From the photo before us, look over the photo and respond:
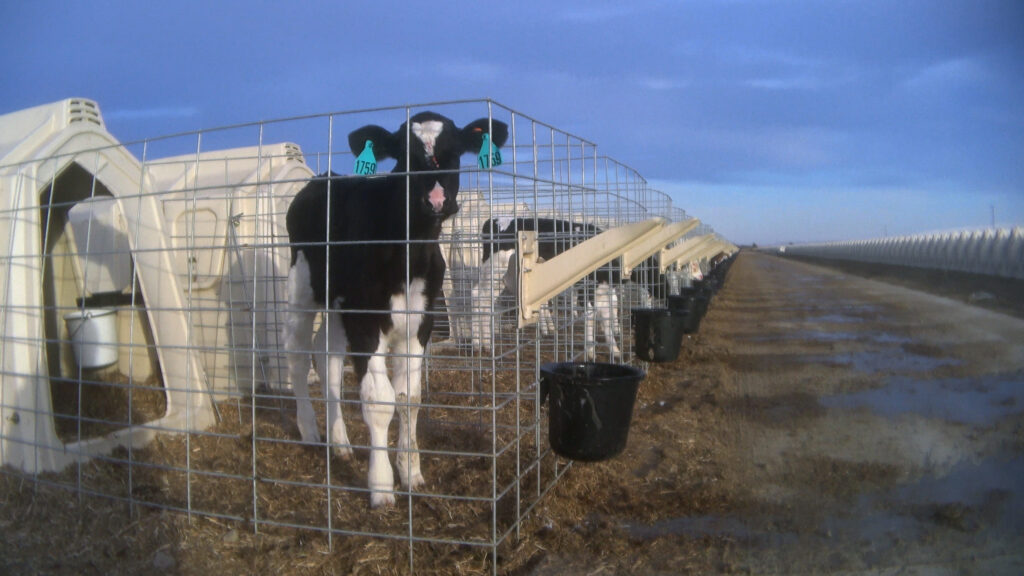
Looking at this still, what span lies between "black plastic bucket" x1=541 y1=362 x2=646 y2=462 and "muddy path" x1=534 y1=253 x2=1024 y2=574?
1.31ft

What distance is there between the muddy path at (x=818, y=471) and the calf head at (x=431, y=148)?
1.74 metres

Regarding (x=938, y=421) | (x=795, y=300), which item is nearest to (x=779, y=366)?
(x=938, y=421)

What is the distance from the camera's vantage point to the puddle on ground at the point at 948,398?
5.84 meters

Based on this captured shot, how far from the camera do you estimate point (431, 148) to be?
382cm

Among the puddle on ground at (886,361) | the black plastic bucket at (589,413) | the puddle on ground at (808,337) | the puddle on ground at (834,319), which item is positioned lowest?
the puddle on ground at (886,361)

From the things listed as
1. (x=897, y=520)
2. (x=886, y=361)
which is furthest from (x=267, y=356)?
(x=886, y=361)

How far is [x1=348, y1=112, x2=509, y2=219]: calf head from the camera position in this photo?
11.9 ft

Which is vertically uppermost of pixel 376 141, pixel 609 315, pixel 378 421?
pixel 376 141

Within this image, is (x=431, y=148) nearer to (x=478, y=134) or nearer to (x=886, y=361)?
(x=478, y=134)

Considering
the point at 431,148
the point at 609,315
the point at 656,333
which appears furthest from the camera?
the point at 656,333

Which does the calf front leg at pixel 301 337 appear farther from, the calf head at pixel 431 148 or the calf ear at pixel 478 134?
the calf ear at pixel 478 134

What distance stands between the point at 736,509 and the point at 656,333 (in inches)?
130

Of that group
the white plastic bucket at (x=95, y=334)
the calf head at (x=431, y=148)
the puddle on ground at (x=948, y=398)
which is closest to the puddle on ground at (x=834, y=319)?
the puddle on ground at (x=948, y=398)

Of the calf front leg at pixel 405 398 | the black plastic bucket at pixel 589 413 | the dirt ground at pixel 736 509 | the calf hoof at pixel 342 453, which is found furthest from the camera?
the calf hoof at pixel 342 453
